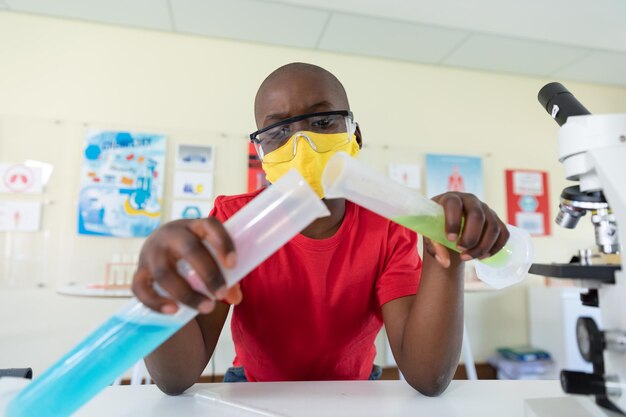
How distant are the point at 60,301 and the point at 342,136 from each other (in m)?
2.17

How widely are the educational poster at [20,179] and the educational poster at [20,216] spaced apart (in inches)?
2.7

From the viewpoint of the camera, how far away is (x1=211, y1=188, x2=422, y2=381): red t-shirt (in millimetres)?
749

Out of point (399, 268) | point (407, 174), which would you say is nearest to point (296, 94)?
point (399, 268)

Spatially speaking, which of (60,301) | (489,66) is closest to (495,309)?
(489,66)

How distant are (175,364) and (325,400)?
21 cm

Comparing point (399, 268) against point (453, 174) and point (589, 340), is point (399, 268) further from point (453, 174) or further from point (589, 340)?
point (453, 174)

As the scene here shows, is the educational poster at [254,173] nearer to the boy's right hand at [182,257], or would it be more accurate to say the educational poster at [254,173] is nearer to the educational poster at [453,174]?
the educational poster at [453,174]

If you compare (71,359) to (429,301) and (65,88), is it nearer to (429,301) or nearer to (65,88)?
(429,301)

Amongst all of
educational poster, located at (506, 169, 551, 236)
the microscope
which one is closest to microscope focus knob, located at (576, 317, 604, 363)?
the microscope

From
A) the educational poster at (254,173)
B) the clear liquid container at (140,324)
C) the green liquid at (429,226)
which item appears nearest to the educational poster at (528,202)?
the educational poster at (254,173)

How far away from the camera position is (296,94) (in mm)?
769

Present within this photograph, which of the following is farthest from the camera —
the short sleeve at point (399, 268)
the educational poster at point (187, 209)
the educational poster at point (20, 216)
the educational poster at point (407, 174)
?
the educational poster at point (407, 174)

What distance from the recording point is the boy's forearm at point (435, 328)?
1.67 feet

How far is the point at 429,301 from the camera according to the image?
53cm
